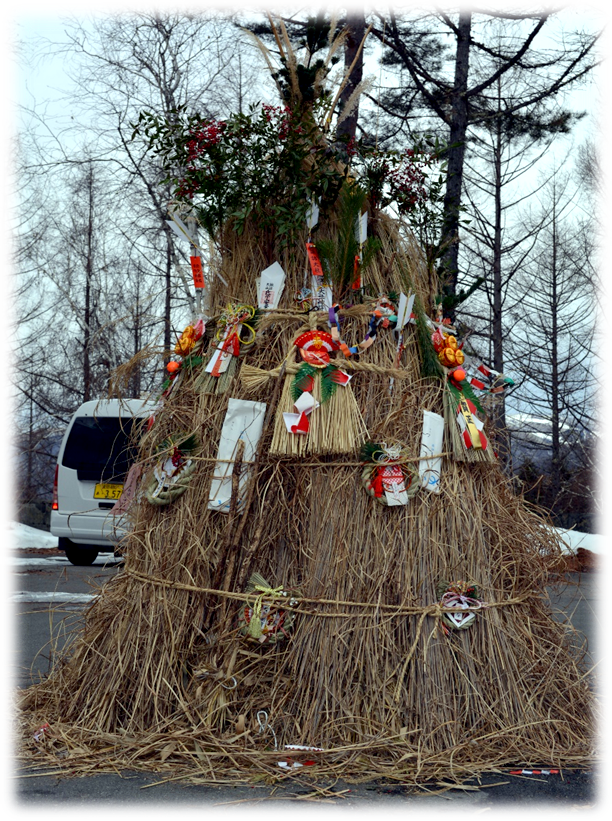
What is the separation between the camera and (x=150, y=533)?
391cm

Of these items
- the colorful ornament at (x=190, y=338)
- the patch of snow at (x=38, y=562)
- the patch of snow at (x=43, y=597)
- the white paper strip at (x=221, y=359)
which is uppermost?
the colorful ornament at (x=190, y=338)

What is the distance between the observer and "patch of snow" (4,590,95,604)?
828cm

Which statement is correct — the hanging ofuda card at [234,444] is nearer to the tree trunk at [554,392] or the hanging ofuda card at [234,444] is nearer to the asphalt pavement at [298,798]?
the asphalt pavement at [298,798]

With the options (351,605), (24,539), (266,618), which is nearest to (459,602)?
(351,605)

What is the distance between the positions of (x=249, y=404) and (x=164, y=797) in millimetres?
1640

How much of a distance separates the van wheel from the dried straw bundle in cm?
792

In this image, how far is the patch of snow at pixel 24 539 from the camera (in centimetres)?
1571

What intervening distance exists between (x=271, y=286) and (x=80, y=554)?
889 cm

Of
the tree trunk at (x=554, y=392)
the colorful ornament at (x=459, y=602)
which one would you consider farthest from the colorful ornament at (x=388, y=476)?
the tree trunk at (x=554, y=392)

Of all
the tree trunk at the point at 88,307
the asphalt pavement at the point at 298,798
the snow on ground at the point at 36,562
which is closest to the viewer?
the asphalt pavement at the point at 298,798

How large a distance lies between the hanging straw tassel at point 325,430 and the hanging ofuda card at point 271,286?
19.8 inches

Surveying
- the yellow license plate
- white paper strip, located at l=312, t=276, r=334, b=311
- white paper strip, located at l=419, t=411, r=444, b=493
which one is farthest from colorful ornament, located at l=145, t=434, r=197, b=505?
the yellow license plate

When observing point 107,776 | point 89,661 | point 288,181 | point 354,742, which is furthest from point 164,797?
point 288,181

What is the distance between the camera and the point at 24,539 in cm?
1617
